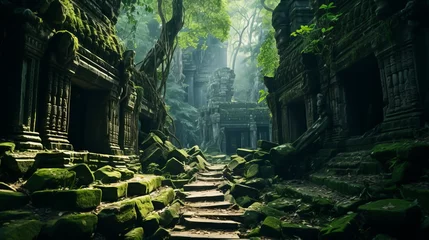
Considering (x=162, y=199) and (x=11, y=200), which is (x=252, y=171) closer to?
(x=162, y=199)

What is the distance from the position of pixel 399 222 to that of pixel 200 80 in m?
34.9


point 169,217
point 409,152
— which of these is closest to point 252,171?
point 169,217

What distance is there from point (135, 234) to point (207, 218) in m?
2.33

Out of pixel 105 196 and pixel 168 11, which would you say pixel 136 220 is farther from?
pixel 168 11

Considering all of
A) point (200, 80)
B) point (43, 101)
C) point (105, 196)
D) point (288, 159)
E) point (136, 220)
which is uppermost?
point (200, 80)

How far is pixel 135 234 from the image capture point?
4672 mm

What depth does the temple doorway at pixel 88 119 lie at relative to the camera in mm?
7922

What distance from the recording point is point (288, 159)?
374 inches

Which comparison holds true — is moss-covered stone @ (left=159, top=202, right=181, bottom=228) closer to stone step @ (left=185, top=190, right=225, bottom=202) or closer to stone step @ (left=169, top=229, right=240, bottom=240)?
stone step @ (left=169, top=229, right=240, bottom=240)

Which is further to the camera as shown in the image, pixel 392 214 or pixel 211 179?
pixel 211 179

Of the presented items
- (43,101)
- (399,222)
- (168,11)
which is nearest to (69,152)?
(43,101)

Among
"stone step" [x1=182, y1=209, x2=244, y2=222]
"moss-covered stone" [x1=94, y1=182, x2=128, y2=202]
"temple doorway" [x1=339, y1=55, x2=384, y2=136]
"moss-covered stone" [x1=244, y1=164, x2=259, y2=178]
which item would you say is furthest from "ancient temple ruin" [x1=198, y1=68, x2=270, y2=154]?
"moss-covered stone" [x1=94, y1=182, x2=128, y2=202]

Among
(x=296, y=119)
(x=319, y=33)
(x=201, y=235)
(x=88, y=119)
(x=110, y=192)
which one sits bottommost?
(x=201, y=235)

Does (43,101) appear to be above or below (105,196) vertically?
above
